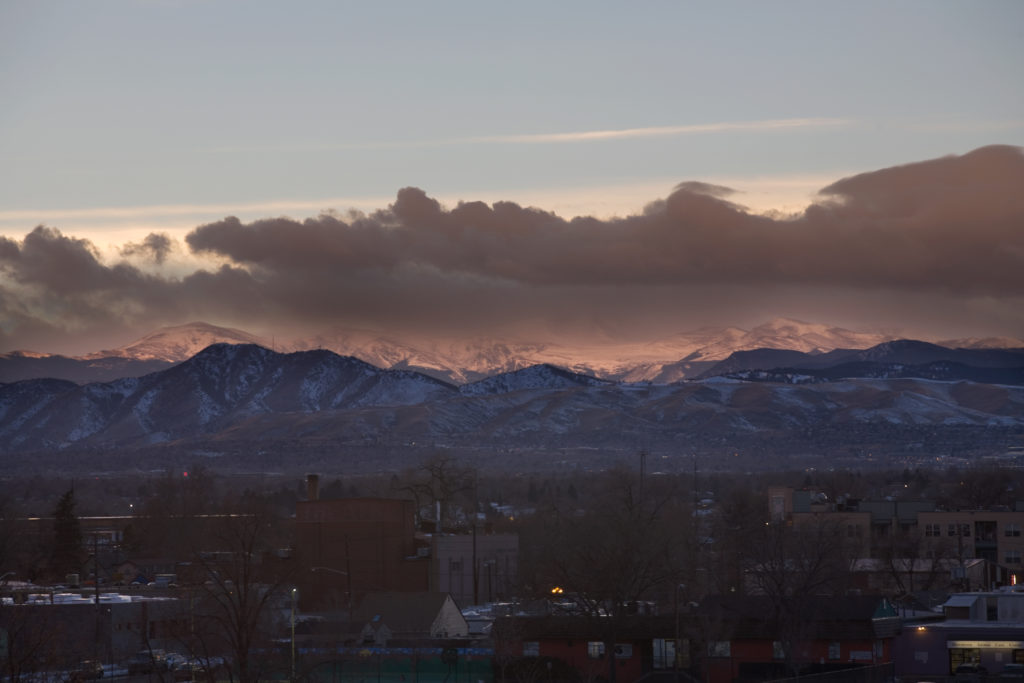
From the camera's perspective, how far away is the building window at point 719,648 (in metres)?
69.2

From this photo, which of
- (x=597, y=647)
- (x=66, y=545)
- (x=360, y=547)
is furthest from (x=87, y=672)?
(x=66, y=545)

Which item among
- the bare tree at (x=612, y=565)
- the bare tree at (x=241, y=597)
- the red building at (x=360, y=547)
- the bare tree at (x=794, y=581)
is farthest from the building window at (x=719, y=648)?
the red building at (x=360, y=547)

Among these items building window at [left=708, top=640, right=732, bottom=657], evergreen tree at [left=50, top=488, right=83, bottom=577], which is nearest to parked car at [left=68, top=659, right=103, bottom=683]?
building window at [left=708, top=640, right=732, bottom=657]

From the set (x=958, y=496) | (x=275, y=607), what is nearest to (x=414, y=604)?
(x=275, y=607)

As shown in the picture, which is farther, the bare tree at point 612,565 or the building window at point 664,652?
the bare tree at point 612,565

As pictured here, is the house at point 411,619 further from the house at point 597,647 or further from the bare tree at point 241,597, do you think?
the house at point 597,647

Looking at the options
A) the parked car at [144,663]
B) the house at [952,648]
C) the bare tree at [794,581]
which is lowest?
the house at [952,648]

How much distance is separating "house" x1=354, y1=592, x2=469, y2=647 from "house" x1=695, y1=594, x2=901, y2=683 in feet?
47.6

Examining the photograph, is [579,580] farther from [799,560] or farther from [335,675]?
[335,675]

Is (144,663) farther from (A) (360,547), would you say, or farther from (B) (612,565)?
(A) (360,547)

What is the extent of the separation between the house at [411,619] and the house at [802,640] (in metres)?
14.5

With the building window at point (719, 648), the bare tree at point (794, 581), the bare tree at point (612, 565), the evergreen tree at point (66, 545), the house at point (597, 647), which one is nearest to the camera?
the bare tree at point (794, 581)

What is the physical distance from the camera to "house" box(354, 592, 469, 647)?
76812mm

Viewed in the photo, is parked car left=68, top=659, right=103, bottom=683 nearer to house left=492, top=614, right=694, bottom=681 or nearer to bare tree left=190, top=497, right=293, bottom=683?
bare tree left=190, top=497, right=293, bottom=683
